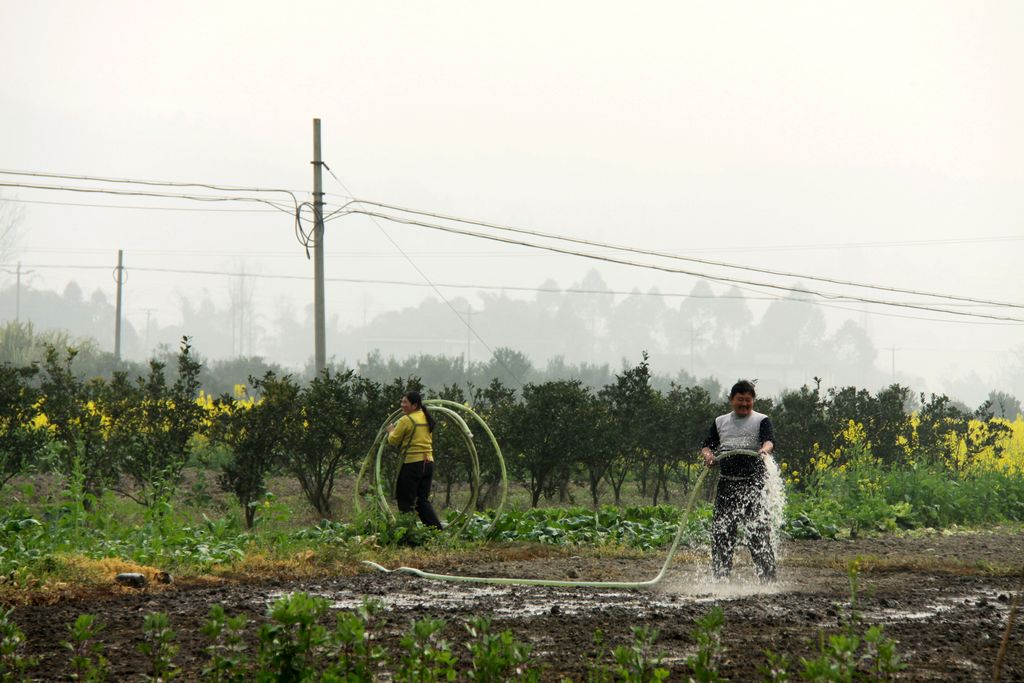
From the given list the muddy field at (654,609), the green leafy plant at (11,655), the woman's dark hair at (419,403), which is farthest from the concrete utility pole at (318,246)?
the green leafy plant at (11,655)

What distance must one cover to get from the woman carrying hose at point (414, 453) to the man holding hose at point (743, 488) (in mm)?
3709

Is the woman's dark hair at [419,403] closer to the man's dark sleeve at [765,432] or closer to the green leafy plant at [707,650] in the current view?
the man's dark sleeve at [765,432]

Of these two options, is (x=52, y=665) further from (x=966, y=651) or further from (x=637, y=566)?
(x=637, y=566)

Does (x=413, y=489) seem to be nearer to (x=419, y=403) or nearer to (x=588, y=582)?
(x=419, y=403)

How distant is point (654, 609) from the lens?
22.4ft

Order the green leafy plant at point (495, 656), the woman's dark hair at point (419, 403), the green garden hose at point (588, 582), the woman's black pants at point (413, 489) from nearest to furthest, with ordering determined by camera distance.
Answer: the green leafy plant at point (495, 656) → the green garden hose at point (588, 582) → the woman's dark hair at point (419, 403) → the woman's black pants at point (413, 489)

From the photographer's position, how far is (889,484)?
48.1 feet

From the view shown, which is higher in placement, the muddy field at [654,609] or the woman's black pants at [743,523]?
the woman's black pants at [743,523]

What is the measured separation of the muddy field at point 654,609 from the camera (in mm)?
5248

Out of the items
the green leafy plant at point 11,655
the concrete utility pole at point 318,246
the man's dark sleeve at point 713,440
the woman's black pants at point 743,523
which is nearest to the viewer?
the green leafy plant at point 11,655

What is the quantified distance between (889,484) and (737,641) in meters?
10.0

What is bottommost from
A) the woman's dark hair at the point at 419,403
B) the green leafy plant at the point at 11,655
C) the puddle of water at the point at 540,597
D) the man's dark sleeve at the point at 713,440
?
the puddle of water at the point at 540,597

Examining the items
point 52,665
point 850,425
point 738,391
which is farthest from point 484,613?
point 850,425

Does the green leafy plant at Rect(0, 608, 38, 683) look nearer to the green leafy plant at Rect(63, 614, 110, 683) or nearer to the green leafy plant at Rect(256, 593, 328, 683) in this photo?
the green leafy plant at Rect(63, 614, 110, 683)
